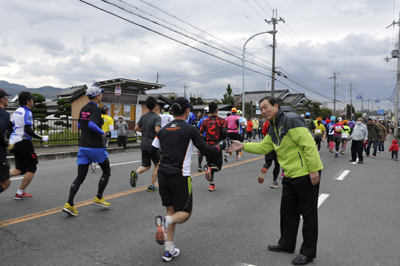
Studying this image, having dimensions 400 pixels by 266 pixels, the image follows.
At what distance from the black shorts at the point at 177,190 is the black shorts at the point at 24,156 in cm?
327

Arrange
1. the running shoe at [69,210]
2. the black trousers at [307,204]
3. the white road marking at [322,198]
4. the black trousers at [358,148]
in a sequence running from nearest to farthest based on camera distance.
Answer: the black trousers at [307,204]
the running shoe at [69,210]
the white road marking at [322,198]
the black trousers at [358,148]

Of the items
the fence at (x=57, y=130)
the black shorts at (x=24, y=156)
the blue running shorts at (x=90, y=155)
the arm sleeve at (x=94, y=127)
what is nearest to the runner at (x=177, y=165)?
the arm sleeve at (x=94, y=127)

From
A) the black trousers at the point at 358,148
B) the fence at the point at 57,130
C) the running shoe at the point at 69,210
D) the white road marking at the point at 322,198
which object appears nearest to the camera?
the running shoe at the point at 69,210

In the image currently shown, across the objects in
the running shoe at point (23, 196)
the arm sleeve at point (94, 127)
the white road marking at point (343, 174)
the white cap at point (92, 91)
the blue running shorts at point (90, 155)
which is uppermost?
the white cap at point (92, 91)

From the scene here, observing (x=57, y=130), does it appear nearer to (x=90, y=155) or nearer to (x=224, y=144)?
(x=90, y=155)

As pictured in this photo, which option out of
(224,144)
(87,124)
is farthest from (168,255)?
(87,124)

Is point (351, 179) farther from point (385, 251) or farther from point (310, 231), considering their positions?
point (310, 231)

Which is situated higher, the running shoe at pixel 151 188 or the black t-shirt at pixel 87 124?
the black t-shirt at pixel 87 124

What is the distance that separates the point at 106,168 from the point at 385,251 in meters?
4.22

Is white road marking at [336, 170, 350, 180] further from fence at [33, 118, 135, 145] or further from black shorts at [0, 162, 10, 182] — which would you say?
fence at [33, 118, 135, 145]

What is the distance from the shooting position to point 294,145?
3520 mm

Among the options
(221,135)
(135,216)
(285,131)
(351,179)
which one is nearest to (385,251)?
(285,131)

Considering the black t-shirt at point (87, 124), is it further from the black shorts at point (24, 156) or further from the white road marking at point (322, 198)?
the white road marking at point (322, 198)

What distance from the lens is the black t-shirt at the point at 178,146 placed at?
334cm
